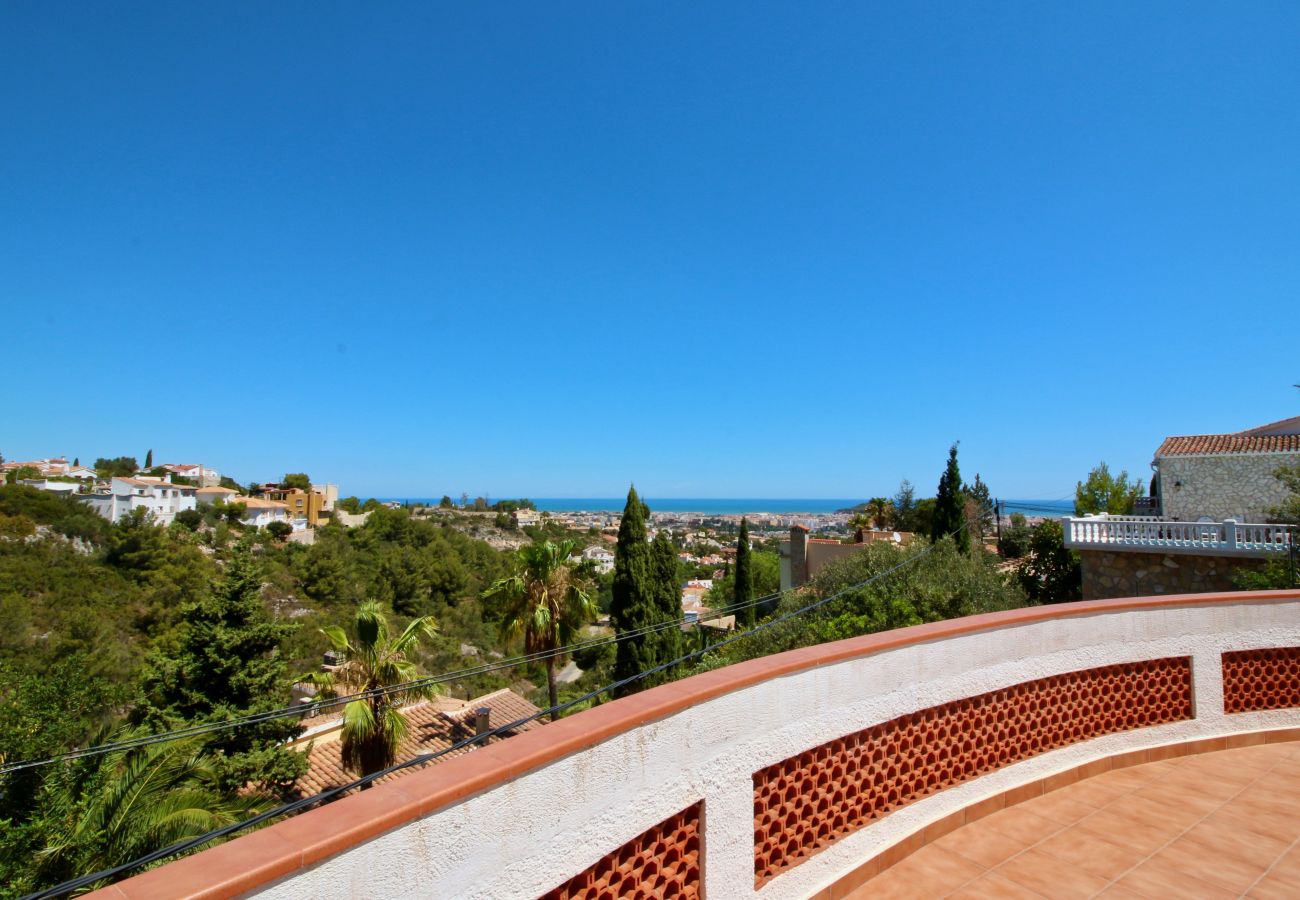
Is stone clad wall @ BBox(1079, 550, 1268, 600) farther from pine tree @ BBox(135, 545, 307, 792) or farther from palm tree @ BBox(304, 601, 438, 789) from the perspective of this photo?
pine tree @ BBox(135, 545, 307, 792)

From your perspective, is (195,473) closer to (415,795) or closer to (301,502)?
(301,502)

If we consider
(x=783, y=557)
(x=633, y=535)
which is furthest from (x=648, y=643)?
(x=783, y=557)

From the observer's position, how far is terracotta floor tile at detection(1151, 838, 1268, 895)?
268 cm

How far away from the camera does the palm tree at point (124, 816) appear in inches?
204

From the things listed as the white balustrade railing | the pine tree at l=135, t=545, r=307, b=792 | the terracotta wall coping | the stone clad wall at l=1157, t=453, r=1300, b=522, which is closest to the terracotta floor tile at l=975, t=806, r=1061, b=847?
the terracotta wall coping

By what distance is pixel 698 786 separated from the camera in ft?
6.89

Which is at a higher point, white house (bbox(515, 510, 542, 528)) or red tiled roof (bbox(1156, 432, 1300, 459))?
red tiled roof (bbox(1156, 432, 1300, 459))

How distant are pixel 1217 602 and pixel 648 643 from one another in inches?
579

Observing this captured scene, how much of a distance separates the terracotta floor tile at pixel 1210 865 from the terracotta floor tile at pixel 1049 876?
389 millimetres

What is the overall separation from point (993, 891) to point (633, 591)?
1537 cm

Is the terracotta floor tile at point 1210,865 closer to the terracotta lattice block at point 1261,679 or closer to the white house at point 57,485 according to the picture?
the terracotta lattice block at point 1261,679

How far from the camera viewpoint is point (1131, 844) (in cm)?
296

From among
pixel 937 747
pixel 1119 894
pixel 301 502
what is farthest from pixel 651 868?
pixel 301 502

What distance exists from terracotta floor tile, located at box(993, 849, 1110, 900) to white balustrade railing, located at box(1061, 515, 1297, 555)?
32.4 feet
